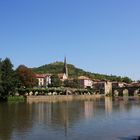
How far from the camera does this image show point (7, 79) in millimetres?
103438

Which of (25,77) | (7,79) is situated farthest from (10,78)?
(25,77)

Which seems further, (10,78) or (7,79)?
(10,78)

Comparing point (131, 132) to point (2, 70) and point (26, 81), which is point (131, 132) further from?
point (26, 81)

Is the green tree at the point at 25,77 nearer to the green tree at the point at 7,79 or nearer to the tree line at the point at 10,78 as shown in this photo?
the tree line at the point at 10,78

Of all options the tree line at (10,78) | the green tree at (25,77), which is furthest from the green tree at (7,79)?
the green tree at (25,77)

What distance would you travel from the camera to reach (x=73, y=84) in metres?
186

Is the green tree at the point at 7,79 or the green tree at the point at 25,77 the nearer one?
the green tree at the point at 7,79

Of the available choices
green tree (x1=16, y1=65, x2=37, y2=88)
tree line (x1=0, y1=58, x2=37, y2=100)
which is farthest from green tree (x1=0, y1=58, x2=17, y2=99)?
green tree (x1=16, y1=65, x2=37, y2=88)

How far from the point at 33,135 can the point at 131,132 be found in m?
10.6

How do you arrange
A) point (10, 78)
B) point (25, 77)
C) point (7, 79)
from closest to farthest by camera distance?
point (7, 79) → point (10, 78) → point (25, 77)

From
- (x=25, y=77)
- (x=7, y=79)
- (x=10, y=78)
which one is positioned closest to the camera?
(x=7, y=79)

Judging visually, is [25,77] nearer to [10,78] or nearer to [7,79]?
[10,78]

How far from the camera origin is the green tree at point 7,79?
330ft

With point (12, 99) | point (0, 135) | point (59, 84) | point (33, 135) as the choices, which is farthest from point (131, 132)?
point (59, 84)
